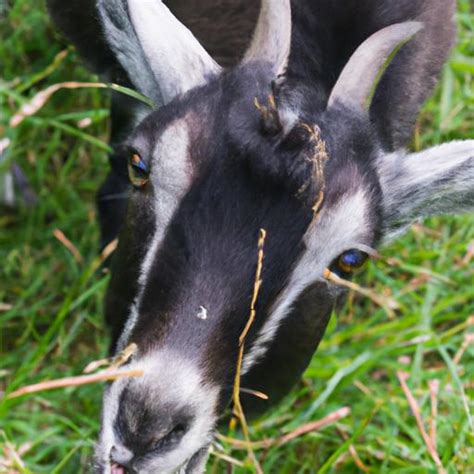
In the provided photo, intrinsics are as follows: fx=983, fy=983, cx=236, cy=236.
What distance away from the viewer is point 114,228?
16.3 feet

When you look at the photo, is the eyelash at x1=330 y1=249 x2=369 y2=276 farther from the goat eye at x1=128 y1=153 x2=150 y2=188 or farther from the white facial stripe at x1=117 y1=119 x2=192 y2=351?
the goat eye at x1=128 y1=153 x2=150 y2=188

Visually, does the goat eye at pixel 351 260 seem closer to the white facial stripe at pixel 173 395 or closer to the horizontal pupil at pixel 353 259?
the horizontal pupil at pixel 353 259

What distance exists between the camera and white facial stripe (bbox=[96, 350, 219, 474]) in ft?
9.06

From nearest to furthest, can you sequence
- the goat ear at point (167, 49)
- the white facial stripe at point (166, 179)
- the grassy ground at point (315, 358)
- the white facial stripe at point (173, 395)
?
the white facial stripe at point (173, 395), the white facial stripe at point (166, 179), the goat ear at point (167, 49), the grassy ground at point (315, 358)

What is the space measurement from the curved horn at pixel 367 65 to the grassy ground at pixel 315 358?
1037 millimetres

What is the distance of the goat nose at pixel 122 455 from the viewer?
112 inches

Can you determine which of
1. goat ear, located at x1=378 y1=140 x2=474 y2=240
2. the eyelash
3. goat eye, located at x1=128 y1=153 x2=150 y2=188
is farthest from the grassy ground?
goat eye, located at x1=128 y1=153 x2=150 y2=188

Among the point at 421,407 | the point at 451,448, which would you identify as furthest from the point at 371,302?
the point at 451,448

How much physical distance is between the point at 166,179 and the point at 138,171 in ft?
0.60

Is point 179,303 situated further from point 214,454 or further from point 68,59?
point 68,59

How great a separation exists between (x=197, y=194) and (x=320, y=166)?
1.27 feet

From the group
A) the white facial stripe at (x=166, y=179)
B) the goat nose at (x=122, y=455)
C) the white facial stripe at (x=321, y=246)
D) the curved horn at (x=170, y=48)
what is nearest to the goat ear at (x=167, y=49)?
the curved horn at (x=170, y=48)

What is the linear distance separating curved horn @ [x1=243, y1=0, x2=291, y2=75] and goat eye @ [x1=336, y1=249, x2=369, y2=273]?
2.09 ft

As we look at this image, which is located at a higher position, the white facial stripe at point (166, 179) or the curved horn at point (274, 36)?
the curved horn at point (274, 36)
